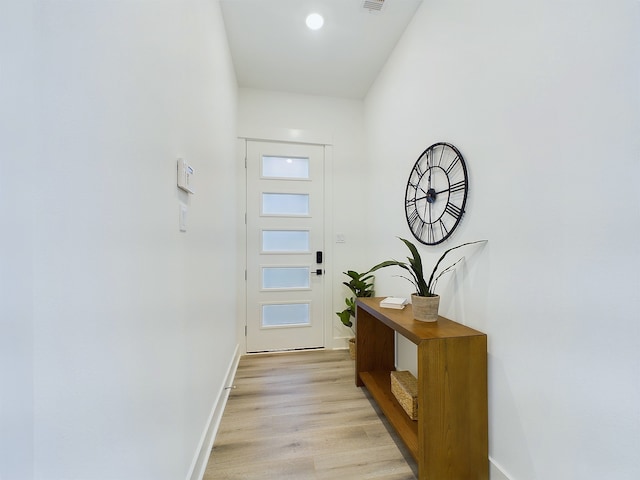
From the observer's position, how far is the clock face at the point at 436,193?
1.45 metres

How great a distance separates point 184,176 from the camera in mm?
1104

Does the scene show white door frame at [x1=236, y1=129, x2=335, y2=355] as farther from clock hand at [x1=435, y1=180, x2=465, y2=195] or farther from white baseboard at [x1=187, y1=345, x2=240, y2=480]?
clock hand at [x1=435, y1=180, x2=465, y2=195]

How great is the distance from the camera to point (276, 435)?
1574 millimetres

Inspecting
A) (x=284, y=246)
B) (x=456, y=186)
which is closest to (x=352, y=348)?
(x=284, y=246)

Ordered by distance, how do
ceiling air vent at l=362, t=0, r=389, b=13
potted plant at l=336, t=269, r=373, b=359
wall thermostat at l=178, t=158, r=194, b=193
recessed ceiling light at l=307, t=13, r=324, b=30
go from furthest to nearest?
potted plant at l=336, t=269, r=373, b=359 < recessed ceiling light at l=307, t=13, r=324, b=30 < ceiling air vent at l=362, t=0, r=389, b=13 < wall thermostat at l=178, t=158, r=194, b=193

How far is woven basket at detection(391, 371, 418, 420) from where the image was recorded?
151 cm

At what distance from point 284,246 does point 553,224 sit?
2263 mm

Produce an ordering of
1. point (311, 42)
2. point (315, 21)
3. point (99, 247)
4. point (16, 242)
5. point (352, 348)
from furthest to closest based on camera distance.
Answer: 1. point (352, 348)
2. point (311, 42)
3. point (315, 21)
4. point (99, 247)
5. point (16, 242)

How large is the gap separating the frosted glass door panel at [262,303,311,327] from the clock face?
1.55m

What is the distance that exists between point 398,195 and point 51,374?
2169 mm

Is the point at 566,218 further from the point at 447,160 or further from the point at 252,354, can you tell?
the point at 252,354

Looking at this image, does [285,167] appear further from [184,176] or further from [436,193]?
[184,176]

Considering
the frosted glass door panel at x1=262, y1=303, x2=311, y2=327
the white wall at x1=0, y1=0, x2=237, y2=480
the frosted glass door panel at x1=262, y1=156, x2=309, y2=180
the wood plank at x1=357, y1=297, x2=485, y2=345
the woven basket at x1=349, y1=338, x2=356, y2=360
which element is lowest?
the woven basket at x1=349, y1=338, x2=356, y2=360

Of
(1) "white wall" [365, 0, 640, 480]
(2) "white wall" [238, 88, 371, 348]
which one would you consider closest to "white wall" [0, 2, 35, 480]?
(1) "white wall" [365, 0, 640, 480]
